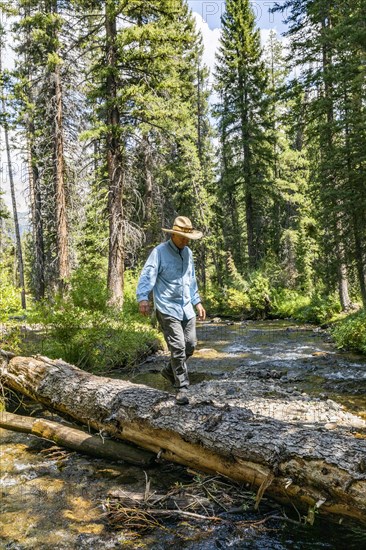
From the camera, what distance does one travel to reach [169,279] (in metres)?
5.56

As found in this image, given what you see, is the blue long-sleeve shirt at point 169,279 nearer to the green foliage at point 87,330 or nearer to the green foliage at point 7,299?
the green foliage at point 7,299

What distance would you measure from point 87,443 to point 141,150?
10.5 meters

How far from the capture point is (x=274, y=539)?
10.2 feet

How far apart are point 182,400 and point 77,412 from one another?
1.56 metres

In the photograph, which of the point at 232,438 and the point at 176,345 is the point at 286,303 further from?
the point at 232,438

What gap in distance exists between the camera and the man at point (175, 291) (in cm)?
538

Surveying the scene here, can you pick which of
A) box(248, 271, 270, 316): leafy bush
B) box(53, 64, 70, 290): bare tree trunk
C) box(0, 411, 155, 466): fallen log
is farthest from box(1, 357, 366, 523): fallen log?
box(248, 271, 270, 316): leafy bush

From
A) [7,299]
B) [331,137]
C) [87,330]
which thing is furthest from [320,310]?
[7,299]

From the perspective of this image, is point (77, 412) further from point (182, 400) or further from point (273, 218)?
point (273, 218)

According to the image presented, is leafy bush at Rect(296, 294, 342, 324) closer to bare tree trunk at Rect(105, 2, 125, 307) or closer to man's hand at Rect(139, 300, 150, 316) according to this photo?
bare tree trunk at Rect(105, 2, 125, 307)

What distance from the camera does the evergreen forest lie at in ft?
32.4

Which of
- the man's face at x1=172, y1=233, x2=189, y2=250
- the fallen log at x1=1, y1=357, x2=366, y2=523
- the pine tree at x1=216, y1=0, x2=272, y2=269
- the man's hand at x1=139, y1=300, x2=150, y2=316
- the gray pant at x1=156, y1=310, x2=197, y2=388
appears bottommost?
the fallen log at x1=1, y1=357, x2=366, y2=523

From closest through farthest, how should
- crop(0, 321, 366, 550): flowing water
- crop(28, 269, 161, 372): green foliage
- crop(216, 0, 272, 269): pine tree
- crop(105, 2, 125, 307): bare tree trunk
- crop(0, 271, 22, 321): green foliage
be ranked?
crop(0, 321, 366, 550): flowing water, crop(0, 271, 22, 321): green foliage, crop(28, 269, 161, 372): green foliage, crop(105, 2, 125, 307): bare tree trunk, crop(216, 0, 272, 269): pine tree

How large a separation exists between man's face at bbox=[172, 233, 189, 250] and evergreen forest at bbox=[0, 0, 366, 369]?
8.35 ft
